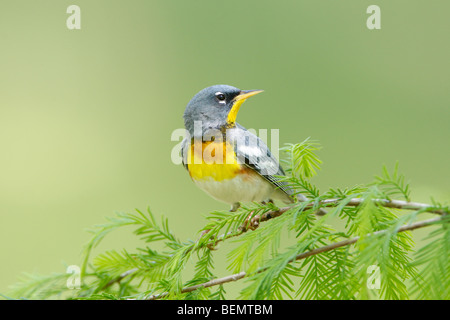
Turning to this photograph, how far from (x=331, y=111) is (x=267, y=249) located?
16.5 feet

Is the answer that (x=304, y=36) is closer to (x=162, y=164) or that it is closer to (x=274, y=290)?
(x=162, y=164)

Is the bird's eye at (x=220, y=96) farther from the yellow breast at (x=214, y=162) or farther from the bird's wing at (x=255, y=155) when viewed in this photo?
the yellow breast at (x=214, y=162)

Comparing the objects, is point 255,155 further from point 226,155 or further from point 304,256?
point 304,256

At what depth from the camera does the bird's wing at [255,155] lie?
2.74 meters

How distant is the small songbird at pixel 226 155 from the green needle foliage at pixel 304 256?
0.56 meters

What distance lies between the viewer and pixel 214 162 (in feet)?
8.81

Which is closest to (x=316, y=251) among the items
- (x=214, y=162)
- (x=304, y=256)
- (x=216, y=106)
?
(x=304, y=256)

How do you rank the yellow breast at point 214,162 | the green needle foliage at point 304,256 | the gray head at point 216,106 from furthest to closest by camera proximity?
the gray head at point 216,106 < the yellow breast at point 214,162 < the green needle foliage at point 304,256

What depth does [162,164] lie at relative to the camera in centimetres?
643

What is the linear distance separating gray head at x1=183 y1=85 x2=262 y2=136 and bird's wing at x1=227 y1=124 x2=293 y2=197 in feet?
0.38

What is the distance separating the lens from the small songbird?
2.69 meters

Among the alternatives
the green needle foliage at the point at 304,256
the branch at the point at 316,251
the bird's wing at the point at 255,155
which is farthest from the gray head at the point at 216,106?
the branch at the point at 316,251

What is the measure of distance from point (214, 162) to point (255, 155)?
0.26 meters
